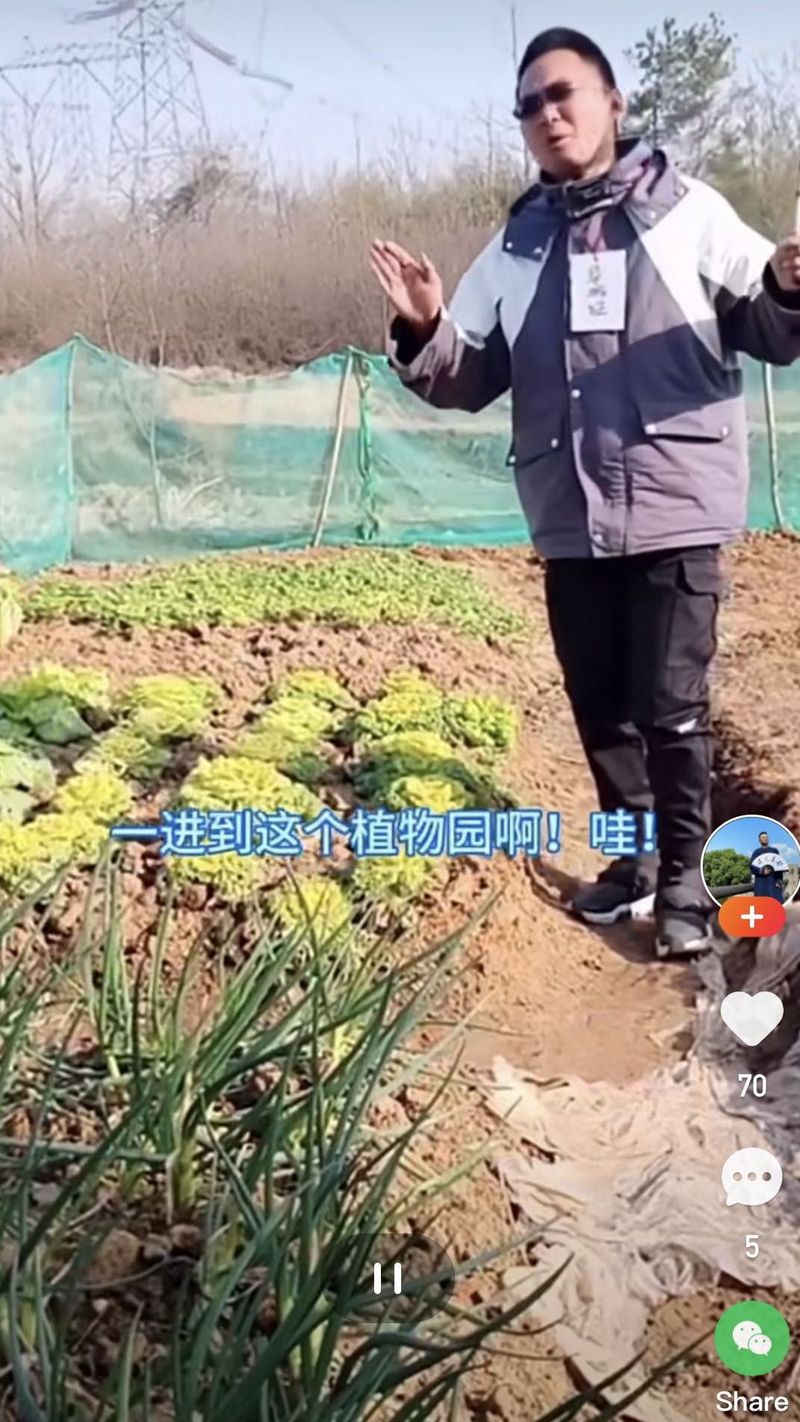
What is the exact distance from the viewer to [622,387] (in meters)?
1.30

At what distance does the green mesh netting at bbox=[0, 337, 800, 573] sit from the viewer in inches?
60.2

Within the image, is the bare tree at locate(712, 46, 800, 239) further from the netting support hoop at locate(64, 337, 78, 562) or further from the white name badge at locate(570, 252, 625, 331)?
the netting support hoop at locate(64, 337, 78, 562)

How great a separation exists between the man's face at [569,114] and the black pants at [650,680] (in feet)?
1.22

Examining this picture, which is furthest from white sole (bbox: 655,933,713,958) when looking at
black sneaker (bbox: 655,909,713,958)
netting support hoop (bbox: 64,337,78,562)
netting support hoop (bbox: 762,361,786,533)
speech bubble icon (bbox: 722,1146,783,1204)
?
netting support hoop (bbox: 64,337,78,562)

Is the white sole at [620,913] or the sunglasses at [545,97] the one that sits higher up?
the sunglasses at [545,97]

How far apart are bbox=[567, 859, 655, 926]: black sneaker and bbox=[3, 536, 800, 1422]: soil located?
15mm

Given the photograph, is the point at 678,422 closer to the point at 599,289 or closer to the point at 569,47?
the point at 599,289

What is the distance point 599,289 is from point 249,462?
590mm

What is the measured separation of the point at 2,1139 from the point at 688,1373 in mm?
614

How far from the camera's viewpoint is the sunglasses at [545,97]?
1.25 metres

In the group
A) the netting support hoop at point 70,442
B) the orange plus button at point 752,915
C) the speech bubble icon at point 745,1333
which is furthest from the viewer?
the netting support hoop at point 70,442

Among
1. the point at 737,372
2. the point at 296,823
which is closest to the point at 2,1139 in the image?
the point at 296,823
